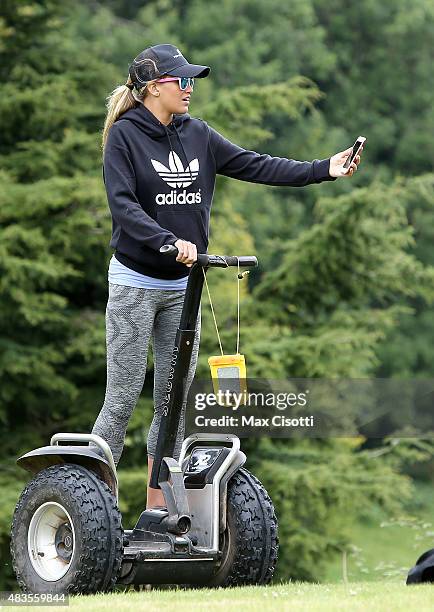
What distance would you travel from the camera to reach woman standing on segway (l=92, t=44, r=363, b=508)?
5.06 metres

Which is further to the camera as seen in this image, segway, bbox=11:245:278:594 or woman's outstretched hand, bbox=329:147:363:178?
woman's outstretched hand, bbox=329:147:363:178

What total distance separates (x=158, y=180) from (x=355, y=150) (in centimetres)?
75

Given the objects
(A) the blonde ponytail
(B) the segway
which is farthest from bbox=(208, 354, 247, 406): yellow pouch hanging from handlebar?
(A) the blonde ponytail

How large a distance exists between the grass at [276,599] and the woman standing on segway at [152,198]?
49 centimetres

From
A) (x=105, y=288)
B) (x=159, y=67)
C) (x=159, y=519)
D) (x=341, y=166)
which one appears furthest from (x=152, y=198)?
(x=105, y=288)

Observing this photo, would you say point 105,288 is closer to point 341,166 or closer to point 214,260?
point 341,166

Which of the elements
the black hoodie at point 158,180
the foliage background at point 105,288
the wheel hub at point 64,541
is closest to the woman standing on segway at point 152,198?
the black hoodie at point 158,180

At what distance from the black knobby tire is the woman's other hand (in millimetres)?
1067

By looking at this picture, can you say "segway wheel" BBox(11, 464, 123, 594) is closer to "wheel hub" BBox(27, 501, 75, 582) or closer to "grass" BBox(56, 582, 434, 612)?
"wheel hub" BBox(27, 501, 75, 582)

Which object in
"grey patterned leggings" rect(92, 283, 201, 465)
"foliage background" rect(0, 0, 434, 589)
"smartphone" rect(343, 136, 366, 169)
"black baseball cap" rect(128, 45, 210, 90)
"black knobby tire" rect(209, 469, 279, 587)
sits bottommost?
"foliage background" rect(0, 0, 434, 589)

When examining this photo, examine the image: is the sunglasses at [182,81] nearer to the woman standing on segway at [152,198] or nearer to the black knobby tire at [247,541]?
the woman standing on segway at [152,198]

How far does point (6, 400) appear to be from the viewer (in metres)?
13.8

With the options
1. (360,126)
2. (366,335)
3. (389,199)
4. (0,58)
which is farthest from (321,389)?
(360,126)

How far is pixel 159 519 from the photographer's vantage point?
16.9ft
